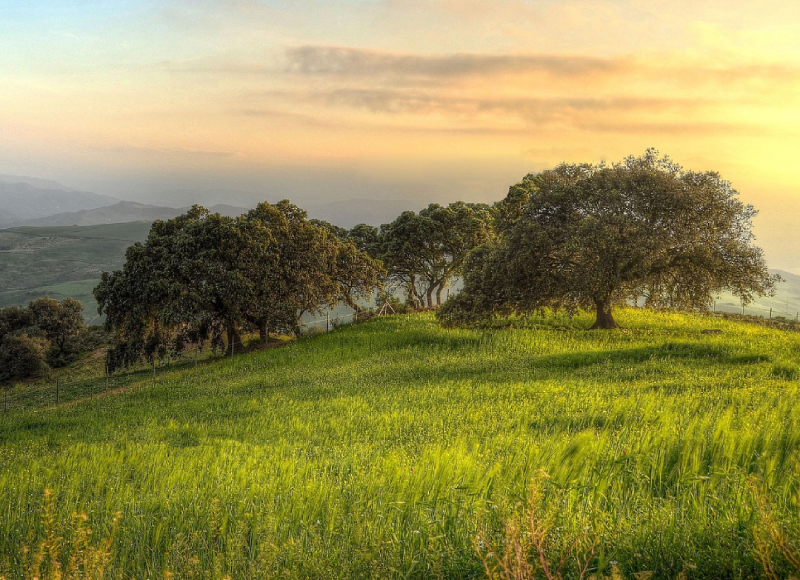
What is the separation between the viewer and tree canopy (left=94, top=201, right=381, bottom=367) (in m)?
32.1

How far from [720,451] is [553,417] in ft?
12.0

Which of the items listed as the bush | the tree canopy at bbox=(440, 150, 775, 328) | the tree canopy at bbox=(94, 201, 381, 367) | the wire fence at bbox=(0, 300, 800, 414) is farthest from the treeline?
the bush

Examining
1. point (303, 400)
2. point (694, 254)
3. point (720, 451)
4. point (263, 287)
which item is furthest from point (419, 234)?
point (720, 451)

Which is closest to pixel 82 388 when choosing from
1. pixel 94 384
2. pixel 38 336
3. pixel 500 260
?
pixel 94 384

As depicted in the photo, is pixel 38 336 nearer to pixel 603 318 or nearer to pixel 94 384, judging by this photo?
pixel 94 384

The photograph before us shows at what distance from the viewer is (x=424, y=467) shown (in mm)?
6551

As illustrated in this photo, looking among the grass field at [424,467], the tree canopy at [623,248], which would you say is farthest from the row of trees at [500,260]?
the grass field at [424,467]

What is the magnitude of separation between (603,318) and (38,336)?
49.9 metres

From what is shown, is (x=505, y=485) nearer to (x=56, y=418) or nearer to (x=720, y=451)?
(x=720, y=451)

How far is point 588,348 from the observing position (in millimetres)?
22109

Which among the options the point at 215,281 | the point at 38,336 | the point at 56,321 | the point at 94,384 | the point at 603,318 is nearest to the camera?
the point at 603,318

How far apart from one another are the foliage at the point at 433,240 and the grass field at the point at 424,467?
89.1 feet

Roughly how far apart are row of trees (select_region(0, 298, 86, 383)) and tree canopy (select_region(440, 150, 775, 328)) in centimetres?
3849

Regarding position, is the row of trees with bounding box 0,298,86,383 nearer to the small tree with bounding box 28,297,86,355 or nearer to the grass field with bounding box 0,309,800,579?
the small tree with bounding box 28,297,86,355
